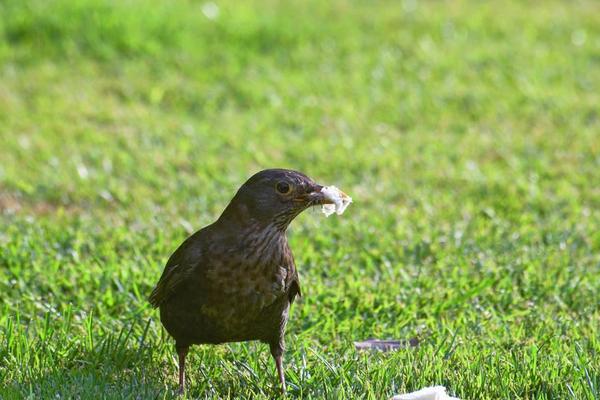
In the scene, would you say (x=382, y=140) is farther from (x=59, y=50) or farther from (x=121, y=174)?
(x=59, y=50)

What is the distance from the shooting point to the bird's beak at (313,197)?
14.1 feet

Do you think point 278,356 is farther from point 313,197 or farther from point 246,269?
point 313,197

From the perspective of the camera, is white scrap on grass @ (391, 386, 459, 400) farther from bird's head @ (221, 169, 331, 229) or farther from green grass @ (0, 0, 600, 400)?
bird's head @ (221, 169, 331, 229)

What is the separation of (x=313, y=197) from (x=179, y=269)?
23.8 inches

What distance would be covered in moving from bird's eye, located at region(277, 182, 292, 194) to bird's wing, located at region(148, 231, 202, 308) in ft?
1.28

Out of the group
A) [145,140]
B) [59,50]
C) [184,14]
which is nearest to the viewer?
[145,140]

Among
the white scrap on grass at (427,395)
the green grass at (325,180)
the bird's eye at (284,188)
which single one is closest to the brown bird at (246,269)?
the bird's eye at (284,188)

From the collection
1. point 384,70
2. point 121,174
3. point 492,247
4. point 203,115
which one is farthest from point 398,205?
point 384,70

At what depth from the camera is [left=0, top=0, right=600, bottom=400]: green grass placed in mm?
4621

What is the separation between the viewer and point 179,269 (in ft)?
14.5

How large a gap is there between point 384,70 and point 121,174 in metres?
3.47

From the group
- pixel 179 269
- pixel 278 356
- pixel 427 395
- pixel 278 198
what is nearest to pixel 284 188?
pixel 278 198

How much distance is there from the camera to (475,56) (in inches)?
431

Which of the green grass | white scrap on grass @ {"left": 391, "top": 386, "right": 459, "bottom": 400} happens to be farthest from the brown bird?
white scrap on grass @ {"left": 391, "top": 386, "right": 459, "bottom": 400}
